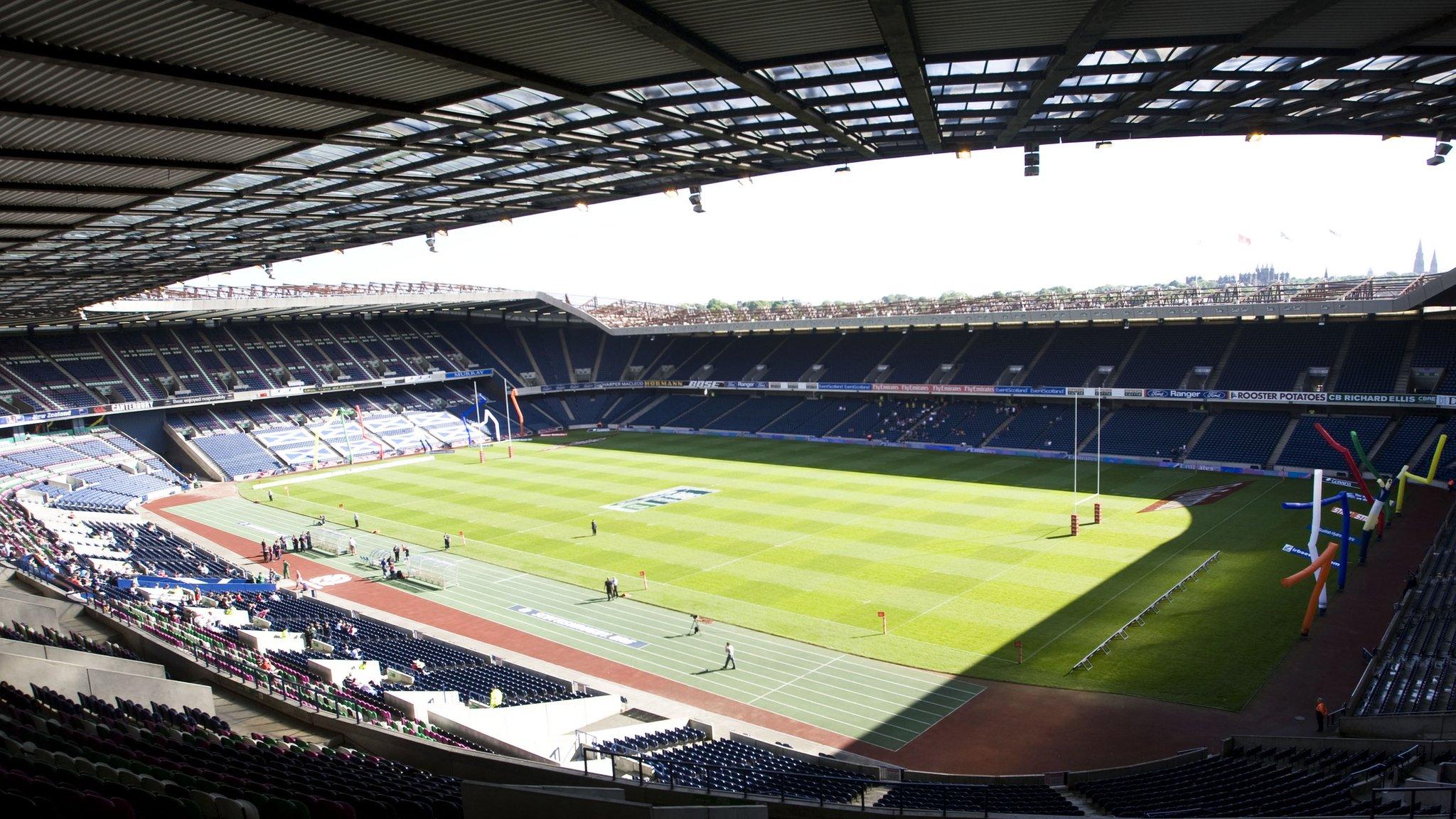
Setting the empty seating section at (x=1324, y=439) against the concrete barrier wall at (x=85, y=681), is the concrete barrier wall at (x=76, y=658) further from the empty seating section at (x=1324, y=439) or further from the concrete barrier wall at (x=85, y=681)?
the empty seating section at (x=1324, y=439)

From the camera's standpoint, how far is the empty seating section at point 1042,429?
55.6 meters

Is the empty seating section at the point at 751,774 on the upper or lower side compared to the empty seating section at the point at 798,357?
lower

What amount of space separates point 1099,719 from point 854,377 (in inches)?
1944

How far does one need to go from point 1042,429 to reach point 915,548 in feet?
83.5

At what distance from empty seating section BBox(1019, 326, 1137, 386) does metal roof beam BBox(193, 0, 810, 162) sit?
169ft

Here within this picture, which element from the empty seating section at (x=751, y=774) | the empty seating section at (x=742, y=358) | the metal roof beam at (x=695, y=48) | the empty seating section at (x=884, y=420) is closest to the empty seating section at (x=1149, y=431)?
the empty seating section at (x=884, y=420)

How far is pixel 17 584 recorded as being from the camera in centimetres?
2534

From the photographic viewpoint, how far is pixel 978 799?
14711 mm

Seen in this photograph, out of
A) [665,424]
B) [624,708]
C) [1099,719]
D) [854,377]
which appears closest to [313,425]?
[665,424]

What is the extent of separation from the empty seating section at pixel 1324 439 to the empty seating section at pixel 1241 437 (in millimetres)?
940

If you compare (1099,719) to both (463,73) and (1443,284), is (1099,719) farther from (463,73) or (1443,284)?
(1443,284)

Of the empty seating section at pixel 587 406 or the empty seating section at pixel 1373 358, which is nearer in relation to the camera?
the empty seating section at pixel 1373 358

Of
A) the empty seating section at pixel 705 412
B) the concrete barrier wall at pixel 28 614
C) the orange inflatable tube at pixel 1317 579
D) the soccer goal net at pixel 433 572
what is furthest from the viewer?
the empty seating section at pixel 705 412

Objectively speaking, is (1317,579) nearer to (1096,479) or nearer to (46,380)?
(1096,479)
